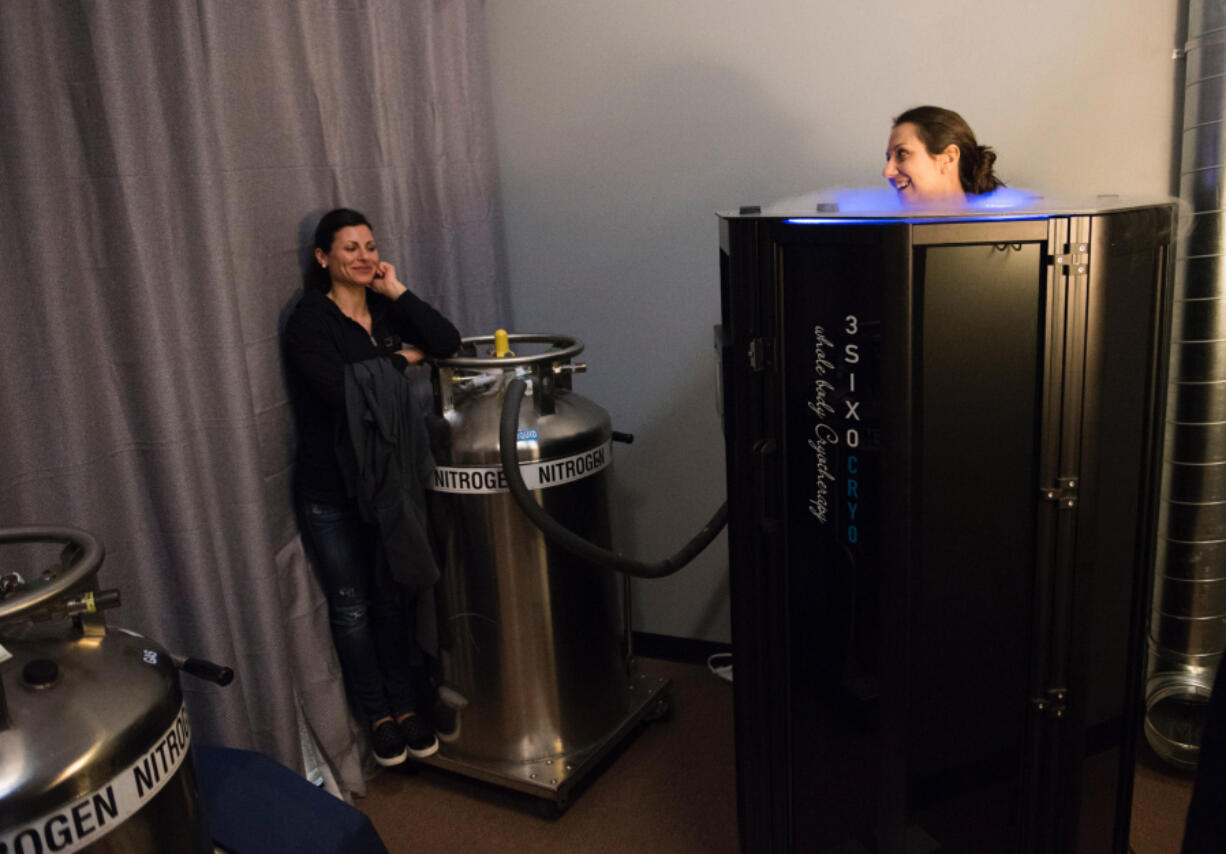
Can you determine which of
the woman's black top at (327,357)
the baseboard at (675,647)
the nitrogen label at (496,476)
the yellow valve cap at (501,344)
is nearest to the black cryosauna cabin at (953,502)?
the nitrogen label at (496,476)

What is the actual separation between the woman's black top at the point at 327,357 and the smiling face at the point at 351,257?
7 cm

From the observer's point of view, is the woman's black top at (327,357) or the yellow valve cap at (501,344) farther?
the yellow valve cap at (501,344)

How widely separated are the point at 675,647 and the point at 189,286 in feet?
5.56

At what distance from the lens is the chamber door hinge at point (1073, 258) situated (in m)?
1.33

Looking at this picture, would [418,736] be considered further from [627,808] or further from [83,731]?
[83,731]

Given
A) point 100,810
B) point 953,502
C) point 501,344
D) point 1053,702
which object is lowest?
point 1053,702

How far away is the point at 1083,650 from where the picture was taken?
1.48 m

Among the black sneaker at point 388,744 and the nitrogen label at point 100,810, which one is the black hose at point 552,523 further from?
the nitrogen label at point 100,810

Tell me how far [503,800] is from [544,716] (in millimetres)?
222

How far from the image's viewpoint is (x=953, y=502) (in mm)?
1425

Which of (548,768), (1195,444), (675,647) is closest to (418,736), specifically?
(548,768)

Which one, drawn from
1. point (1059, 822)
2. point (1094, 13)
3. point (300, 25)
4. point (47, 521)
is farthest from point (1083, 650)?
point (300, 25)

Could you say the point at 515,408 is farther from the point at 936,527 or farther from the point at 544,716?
the point at 936,527

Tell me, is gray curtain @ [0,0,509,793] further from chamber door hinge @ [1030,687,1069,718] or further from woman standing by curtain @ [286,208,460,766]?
chamber door hinge @ [1030,687,1069,718]
